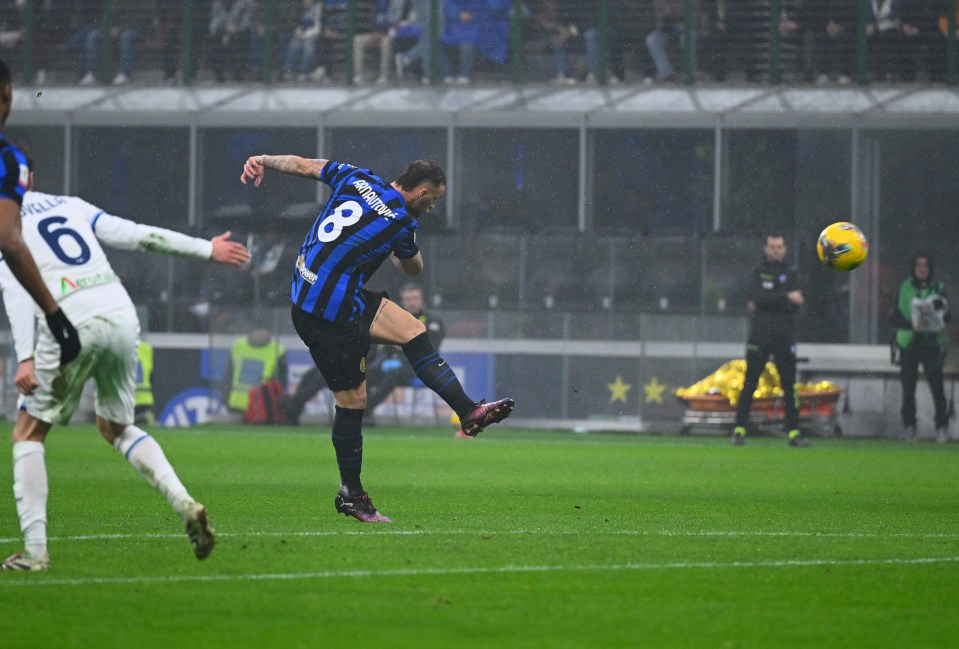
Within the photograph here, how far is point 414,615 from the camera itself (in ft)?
18.0

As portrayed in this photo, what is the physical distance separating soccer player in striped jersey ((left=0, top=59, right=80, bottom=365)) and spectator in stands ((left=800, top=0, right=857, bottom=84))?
20653 millimetres

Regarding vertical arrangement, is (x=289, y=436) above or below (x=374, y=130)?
below

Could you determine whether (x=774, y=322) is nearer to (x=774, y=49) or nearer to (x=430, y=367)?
(x=774, y=49)

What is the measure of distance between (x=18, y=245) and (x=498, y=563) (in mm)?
2341

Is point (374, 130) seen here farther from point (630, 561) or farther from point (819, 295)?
point (630, 561)

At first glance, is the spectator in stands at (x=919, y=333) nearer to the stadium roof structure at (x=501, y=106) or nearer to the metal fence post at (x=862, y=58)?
the stadium roof structure at (x=501, y=106)

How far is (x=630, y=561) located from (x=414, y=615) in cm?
173

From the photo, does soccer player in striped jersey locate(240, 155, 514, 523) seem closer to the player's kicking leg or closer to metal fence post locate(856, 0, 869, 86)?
the player's kicking leg

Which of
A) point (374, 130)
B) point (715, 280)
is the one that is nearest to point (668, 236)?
point (715, 280)

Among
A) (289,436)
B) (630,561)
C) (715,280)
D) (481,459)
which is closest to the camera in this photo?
(630,561)

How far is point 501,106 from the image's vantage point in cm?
2558

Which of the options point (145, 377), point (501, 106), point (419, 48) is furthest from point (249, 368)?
point (419, 48)

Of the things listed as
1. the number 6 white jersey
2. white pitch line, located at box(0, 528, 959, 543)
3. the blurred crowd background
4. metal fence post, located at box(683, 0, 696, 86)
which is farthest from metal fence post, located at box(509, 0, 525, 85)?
the number 6 white jersey

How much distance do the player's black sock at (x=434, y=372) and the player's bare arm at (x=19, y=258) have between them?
11.1ft
